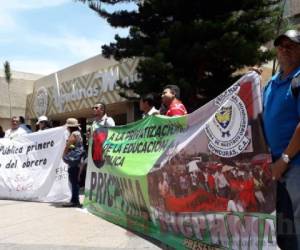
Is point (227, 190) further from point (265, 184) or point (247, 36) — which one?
point (247, 36)

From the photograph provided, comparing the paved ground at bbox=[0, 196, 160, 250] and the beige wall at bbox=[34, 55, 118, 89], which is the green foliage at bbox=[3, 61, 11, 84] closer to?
the beige wall at bbox=[34, 55, 118, 89]

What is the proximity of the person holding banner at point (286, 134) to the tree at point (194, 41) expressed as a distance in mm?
9652

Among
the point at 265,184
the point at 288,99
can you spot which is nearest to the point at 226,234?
the point at 265,184

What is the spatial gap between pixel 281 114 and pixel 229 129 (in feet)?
4.17

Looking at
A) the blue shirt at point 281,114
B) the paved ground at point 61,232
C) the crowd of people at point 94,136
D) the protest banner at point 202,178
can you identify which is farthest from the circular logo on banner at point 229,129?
the crowd of people at point 94,136

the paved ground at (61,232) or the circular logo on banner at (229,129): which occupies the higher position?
the circular logo on banner at (229,129)

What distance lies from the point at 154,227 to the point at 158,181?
20.0 inches

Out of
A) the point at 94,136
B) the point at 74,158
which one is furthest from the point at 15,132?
the point at 94,136

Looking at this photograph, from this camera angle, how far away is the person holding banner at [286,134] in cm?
330

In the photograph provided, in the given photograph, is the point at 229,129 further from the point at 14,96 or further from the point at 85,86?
the point at 14,96

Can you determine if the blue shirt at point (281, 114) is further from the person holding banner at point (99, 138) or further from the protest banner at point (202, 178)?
the person holding banner at point (99, 138)

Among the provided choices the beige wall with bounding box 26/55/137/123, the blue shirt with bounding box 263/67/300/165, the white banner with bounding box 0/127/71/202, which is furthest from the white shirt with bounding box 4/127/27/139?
the beige wall with bounding box 26/55/137/123

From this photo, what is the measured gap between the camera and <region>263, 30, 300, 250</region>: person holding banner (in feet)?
10.8

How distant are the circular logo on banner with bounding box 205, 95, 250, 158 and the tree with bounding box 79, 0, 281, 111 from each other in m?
8.33
